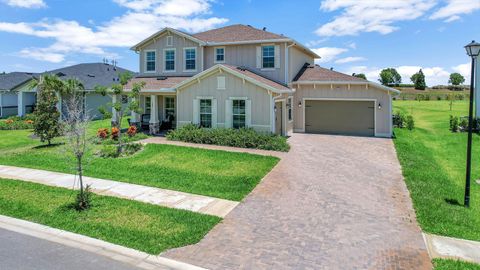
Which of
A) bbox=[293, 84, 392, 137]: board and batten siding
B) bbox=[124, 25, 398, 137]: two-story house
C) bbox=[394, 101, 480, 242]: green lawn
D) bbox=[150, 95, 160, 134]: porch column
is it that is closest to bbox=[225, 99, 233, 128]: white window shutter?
bbox=[124, 25, 398, 137]: two-story house

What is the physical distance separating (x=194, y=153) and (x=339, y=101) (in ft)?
36.1

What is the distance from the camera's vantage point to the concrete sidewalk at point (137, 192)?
9.27 m

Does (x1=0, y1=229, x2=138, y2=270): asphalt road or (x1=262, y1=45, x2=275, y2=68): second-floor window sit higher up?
(x1=262, y1=45, x2=275, y2=68): second-floor window

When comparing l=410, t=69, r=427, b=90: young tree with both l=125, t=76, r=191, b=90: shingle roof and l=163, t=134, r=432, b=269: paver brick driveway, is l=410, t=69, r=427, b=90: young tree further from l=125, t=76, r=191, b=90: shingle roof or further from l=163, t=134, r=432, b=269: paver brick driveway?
l=163, t=134, r=432, b=269: paver brick driveway

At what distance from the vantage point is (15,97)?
115 ft

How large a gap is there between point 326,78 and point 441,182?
11.6 metres

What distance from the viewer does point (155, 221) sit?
26.8 ft

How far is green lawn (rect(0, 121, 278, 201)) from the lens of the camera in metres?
11.2

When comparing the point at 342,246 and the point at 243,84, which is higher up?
the point at 243,84

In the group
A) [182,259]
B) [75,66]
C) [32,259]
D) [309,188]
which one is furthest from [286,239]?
[75,66]

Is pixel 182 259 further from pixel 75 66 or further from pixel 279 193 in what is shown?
pixel 75 66

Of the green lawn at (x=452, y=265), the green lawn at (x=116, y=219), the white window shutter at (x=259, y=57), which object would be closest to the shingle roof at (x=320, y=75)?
the white window shutter at (x=259, y=57)

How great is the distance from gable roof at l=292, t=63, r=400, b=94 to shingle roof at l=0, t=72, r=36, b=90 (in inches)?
1022

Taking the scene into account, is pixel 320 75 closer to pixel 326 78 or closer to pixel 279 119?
pixel 326 78
